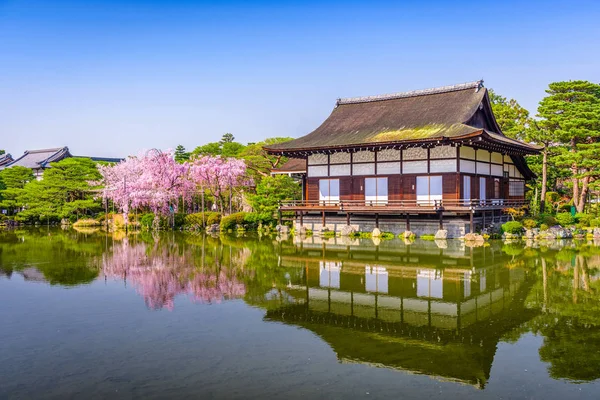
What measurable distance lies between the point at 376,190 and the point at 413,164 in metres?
2.73

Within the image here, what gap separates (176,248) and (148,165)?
64.6 ft

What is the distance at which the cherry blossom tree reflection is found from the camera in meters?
13.0

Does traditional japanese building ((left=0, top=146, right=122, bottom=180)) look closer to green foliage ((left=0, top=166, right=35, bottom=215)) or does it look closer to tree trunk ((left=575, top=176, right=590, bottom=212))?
green foliage ((left=0, top=166, right=35, bottom=215))

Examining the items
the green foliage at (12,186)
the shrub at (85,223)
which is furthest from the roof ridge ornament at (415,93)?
the green foliage at (12,186)

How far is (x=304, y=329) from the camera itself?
9.99 meters

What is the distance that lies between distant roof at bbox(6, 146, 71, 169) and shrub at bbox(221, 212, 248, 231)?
3434cm

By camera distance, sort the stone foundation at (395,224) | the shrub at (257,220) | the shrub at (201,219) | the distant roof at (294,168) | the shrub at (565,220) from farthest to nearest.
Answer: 1. the shrub at (201,219)
2. the shrub at (257,220)
3. the distant roof at (294,168)
4. the shrub at (565,220)
5. the stone foundation at (395,224)

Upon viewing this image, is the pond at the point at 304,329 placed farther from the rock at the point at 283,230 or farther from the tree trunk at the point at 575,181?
the rock at the point at 283,230

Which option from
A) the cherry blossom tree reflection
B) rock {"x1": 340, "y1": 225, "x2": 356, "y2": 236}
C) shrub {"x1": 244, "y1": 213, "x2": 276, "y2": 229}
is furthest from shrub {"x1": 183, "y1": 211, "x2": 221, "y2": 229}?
the cherry blossom tree reflection

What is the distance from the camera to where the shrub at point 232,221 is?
36.8 meters

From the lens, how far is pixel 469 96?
103 feet

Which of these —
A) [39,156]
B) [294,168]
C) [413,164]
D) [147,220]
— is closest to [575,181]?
[413,164]

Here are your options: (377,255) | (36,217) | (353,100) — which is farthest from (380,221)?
(36,217)

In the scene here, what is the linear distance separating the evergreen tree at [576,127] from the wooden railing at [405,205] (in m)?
3.57
